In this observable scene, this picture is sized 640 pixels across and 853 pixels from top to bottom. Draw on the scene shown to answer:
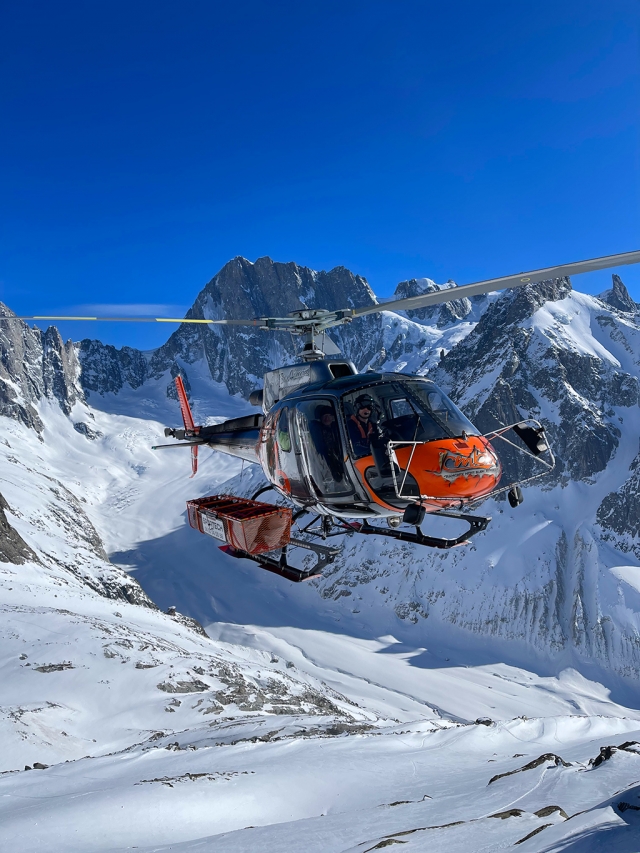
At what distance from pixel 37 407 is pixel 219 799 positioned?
204m

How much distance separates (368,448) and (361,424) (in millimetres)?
410

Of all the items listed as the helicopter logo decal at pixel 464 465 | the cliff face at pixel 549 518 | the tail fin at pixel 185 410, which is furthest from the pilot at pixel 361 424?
the cliff face at pixel 549 518

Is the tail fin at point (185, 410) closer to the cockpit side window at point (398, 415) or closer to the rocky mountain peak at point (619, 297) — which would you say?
the cockpit side window at point (398, 415)

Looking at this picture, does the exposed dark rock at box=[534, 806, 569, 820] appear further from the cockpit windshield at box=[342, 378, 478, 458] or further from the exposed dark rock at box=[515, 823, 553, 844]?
the cockpit windshield at box=[342, 378, 478, 458]

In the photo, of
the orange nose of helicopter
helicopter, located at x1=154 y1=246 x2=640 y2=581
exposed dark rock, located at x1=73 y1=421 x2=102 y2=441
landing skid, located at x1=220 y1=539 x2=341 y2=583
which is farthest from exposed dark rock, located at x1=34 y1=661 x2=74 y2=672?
exposed dark rock, located at x1=73 y1=421 x2=102 y2=441

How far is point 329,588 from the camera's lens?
126m

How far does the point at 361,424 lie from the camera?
8.70 metres

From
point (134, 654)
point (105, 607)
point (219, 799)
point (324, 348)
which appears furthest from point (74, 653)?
point (324, 348)

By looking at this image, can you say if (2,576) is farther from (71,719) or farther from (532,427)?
(532,427)

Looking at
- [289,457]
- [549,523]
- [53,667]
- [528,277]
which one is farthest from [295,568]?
[549,523]

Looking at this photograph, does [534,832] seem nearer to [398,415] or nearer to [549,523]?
[398,415]

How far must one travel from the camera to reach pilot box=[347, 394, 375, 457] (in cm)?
860

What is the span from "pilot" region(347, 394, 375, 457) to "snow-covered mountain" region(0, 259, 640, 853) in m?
4.86

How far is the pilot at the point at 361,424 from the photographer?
8.60 meters
